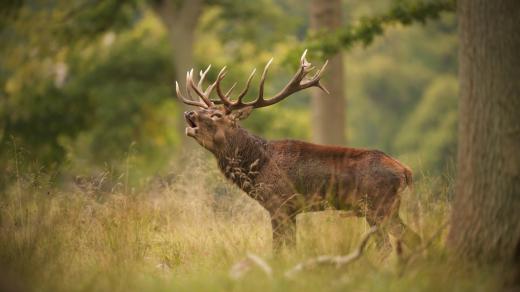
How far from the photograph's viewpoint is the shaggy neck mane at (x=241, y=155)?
777 centimetres

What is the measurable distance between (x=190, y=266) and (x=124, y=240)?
2.03ft

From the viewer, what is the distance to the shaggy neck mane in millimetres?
7766

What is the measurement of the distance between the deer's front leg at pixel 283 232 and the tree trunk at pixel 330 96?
7784 mm

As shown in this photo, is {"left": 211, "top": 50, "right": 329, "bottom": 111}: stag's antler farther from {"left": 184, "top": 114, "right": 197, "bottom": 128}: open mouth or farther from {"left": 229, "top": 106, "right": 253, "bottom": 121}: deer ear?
{"left": 184, "top": 114, "right": 197, "bottom": 128}: open mouth

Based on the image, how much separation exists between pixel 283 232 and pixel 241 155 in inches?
50.6

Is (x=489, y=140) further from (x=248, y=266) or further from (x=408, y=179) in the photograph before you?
(x=248, y=266)

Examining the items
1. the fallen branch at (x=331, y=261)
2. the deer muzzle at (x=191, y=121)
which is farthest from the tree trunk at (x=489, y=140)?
the deer muzzle at (x=191, y=121)

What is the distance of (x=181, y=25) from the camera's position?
21.0m

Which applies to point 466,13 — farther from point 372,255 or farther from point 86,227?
point 86,227

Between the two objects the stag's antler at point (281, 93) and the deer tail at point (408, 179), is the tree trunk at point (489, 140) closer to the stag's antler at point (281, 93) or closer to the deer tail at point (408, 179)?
the deer tail at point (408, 179)

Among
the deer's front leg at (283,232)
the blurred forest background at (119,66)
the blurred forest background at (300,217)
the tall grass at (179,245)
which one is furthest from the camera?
the blurred forest background at (119,66)

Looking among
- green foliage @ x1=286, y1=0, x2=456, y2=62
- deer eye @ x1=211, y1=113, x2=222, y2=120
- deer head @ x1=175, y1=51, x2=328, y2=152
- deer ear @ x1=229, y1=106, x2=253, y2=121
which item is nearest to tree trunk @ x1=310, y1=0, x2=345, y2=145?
green foliage @ x1=286, y1=0, x2=456, y2=62

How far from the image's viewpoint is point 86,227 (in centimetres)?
713

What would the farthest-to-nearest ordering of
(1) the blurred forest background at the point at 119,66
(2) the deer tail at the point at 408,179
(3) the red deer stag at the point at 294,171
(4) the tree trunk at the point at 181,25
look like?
(4) the tree trunk at the point at 181,25
(1) the blurred forest background at the point at 119,66
(2) the deer tail at the point at 408,179
(3) the red deer stag at the point at 294,171
